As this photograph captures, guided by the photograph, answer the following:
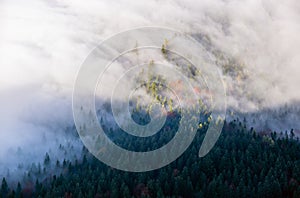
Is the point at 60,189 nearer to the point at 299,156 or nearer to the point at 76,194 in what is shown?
the point at 76,194

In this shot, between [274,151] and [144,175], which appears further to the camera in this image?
[274,151]

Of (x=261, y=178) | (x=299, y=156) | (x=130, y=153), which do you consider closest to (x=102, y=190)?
(x=130, y=153)

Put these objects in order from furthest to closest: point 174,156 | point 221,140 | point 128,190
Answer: point 221,140 → point 174,156 → point 128,190

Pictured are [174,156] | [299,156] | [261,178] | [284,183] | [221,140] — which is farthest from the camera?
[221,140]

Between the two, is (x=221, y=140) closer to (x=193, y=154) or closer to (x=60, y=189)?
(x=193, y=154)

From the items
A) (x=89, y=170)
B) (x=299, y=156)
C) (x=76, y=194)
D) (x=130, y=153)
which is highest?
(x=299, y=156)

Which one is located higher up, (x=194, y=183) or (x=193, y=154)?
(x=193, y=154)
